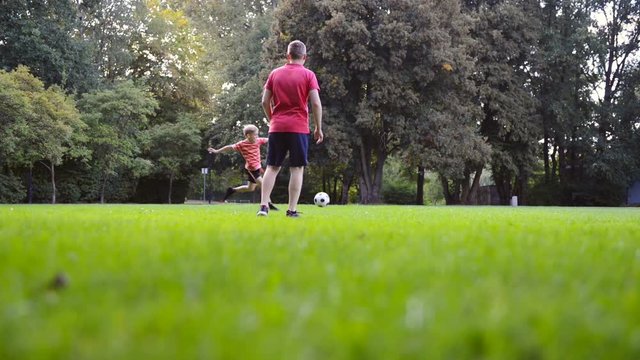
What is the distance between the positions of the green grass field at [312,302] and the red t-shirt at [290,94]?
466 cm

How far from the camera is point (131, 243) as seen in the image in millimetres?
3709

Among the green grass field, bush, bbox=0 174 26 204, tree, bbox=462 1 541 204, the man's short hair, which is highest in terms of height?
Answer: tree, bbox=462 1 541 204

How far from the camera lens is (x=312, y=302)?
1904 mm

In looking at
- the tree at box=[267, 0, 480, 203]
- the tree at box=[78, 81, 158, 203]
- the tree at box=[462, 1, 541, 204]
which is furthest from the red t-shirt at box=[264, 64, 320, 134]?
the tree at box=[462, 1, 541, 204]

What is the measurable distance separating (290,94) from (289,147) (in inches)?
29.6

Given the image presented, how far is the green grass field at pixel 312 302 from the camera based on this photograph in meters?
1.40

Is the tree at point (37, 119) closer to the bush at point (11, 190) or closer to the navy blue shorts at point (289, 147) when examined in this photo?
the bush at point (11, 190)

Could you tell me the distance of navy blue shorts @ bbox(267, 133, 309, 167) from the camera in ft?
26.7

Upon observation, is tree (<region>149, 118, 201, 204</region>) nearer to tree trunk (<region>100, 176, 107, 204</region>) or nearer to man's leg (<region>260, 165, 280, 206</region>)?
tree trunk (<region>100, 176, 107, 204</region>)

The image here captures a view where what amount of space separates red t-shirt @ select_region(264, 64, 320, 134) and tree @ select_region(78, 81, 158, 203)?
21892mm

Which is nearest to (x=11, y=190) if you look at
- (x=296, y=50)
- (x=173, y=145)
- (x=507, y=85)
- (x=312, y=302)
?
(x=173, y=145)

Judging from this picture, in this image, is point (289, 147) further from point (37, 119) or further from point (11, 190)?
point (11, 190)

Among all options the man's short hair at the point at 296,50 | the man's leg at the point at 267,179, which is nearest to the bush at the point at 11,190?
the man's leg at the point at 267,179

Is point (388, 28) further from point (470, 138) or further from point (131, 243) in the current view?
point (131, 243)
